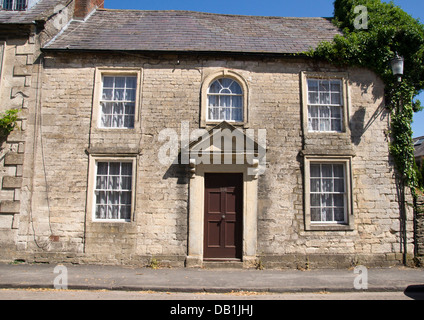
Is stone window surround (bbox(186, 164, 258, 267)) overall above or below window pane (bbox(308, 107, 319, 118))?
below

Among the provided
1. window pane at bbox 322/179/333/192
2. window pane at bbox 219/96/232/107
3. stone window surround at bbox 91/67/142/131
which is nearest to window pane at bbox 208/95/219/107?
window pane at bbox 219/96/232/107

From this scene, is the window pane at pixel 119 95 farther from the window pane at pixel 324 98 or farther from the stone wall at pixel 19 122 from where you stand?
the window pane at pixel 324 98

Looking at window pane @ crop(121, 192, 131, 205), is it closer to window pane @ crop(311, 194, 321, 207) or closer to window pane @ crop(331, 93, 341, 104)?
window pane @ crop(311, 194, 321, 207)

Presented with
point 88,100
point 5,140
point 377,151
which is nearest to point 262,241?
point 377,151

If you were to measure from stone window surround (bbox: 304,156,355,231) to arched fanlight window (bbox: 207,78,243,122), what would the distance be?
2497mm

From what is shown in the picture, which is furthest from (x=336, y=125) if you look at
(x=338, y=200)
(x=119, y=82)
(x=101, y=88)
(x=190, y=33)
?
(x=101, y=88)

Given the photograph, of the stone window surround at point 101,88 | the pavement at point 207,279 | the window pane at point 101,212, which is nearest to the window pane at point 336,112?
the pavement at point 207,279

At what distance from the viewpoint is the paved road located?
231 inches

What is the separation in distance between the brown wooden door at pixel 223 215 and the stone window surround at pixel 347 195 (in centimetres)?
187

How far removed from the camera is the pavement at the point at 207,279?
21.4 ft

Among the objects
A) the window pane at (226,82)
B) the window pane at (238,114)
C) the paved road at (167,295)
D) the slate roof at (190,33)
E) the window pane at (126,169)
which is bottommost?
the paved road at (167,295)

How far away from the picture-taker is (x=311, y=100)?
31.5ft

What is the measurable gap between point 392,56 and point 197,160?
21.6 feet

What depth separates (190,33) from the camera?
1048 cm
